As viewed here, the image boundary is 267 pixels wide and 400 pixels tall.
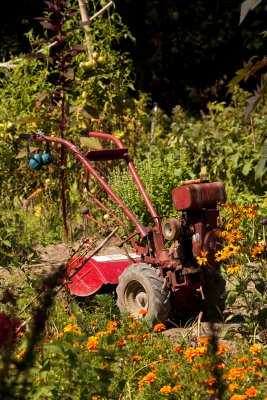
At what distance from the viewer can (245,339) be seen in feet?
13.8

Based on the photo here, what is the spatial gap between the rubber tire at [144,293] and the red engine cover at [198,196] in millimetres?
399

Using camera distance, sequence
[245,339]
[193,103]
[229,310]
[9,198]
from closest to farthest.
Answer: [245,339], [229,310], [9,198], [193,103]

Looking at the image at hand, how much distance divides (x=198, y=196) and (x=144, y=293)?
25.6 inches

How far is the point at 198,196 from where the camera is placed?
457 centimetres

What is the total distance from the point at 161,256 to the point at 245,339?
778 millimetres

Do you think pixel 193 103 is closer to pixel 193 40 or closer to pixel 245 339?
pixel 193 40

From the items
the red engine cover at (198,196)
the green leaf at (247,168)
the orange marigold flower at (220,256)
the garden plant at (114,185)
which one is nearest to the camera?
the orange marigold flower at (220,256)

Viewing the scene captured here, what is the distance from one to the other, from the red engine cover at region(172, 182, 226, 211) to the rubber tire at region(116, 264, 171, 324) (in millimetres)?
399

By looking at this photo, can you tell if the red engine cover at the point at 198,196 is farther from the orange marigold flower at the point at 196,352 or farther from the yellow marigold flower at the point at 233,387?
the yellow marigold flower at the point at 233,387

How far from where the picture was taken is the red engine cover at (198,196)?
14.9ft

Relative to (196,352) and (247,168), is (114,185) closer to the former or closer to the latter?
(247,168)

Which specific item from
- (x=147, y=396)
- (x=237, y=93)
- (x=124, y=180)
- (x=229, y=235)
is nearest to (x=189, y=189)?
(x=229, y=235)

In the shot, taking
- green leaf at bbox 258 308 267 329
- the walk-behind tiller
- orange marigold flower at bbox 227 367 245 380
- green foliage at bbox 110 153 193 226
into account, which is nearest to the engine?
the walk-behind tiller

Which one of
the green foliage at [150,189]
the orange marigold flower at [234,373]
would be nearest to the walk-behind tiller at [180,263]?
the orange marigold flower at [234,373]
